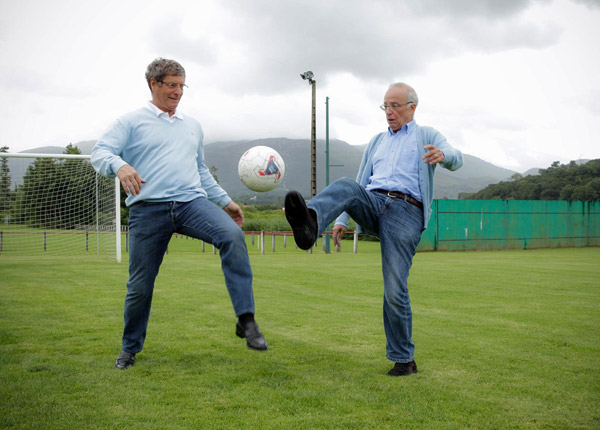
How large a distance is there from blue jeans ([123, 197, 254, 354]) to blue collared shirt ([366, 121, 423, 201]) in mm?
1197

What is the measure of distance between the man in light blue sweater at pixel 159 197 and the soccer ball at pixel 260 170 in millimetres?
6903

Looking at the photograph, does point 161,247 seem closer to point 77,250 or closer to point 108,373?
point 108,373

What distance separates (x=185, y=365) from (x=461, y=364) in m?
2.17

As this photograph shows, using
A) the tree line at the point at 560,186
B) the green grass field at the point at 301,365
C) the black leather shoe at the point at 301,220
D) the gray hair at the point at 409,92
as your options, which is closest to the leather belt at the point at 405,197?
the gray hair at the point at 409,92

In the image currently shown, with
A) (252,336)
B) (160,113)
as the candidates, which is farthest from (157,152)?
(252,336)

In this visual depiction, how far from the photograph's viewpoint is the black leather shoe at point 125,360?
398 cm

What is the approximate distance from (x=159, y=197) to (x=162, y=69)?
97 cm

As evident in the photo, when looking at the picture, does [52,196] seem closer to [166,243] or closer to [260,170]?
[260,170]

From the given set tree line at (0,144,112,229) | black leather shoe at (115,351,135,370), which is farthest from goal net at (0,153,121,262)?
black leather shoe at (115,351,135,370)

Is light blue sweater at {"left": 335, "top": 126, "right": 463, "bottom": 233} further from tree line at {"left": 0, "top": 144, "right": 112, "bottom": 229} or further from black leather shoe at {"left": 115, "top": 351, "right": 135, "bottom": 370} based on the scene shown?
tree line at {"left": 0, "top": 144, "right": 112, "bottom": 229}

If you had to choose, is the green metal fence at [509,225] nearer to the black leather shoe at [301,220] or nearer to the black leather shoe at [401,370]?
the black leather shoe at [401,370]

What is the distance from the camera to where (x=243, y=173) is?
11.2m

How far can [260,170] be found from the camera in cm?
1115

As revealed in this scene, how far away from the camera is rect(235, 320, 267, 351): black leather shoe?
3.51m
